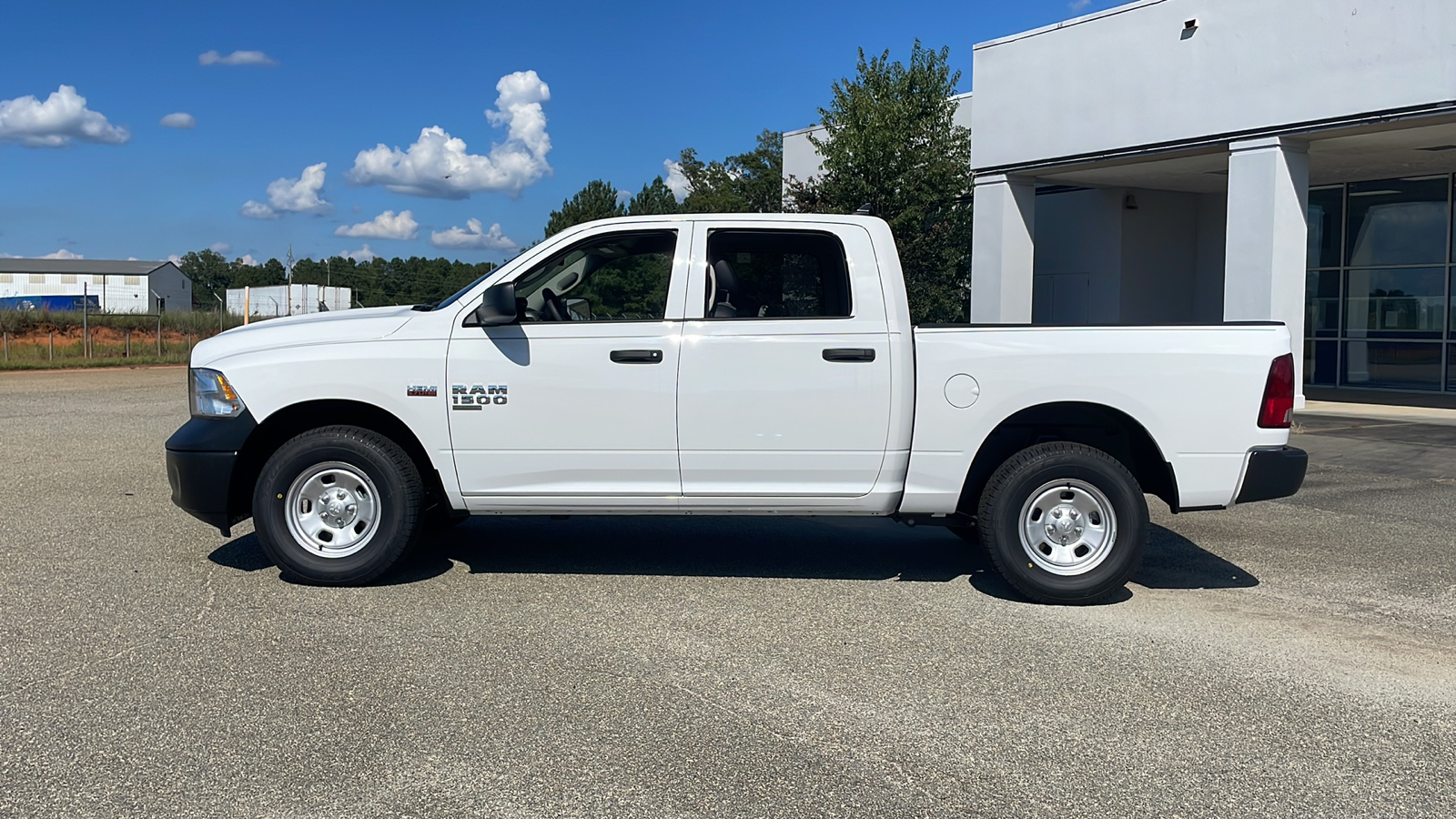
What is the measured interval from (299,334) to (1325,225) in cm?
2080

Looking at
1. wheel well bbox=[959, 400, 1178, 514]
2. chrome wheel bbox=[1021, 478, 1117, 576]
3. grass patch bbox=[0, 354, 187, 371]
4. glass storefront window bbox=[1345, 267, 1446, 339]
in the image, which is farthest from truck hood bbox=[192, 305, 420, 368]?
grass patch bbox=[0, 354, 187, 371]

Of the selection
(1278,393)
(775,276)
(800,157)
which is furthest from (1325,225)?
(775,276)

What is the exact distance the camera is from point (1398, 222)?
20.5 meters

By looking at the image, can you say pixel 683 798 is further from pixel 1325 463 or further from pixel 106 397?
pixel 106 397

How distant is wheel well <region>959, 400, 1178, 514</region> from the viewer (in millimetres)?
6270

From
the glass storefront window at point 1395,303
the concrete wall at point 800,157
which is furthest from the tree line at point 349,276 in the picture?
the glass storefront window at point 1395,303

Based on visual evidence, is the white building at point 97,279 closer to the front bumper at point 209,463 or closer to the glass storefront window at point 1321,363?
the glass storefront window at point 1321,363

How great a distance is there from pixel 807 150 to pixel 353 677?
81.0ft

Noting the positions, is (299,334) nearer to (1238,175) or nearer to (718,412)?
(718,412)

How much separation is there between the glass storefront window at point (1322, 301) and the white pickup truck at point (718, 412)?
17.7 meters

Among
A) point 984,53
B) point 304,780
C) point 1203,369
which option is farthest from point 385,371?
point 984,53

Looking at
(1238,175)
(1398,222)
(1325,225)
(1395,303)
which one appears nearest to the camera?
(1238,175)

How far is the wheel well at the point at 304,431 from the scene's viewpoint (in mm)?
6352

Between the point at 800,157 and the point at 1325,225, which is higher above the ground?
the point at 800,157
